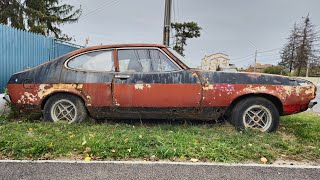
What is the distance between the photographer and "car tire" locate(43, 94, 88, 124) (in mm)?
5391

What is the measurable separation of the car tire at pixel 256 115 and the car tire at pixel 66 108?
107 inches

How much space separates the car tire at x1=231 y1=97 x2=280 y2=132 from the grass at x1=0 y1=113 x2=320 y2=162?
0.22 meters

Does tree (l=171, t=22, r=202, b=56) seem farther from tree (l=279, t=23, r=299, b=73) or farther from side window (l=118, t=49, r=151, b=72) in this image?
tree (l=279, t=23, r=299, b=73)

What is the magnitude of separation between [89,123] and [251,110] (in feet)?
9.58

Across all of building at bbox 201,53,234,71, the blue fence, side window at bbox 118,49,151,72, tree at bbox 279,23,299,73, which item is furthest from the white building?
tree at bbox 279,23,299,73

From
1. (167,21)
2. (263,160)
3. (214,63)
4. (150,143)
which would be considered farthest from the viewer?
(214,63)

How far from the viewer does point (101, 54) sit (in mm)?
5480

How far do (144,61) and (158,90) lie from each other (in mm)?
635

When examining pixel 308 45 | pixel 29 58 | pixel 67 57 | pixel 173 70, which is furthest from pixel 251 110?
pixel 308 45

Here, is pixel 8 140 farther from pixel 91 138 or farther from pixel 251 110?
pixel 251 110

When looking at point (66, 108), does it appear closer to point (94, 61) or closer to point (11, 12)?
point (94, 61)

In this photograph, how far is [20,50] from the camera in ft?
29.2

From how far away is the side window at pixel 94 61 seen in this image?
539 centimetres

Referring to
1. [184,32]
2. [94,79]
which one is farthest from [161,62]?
[184,32]
